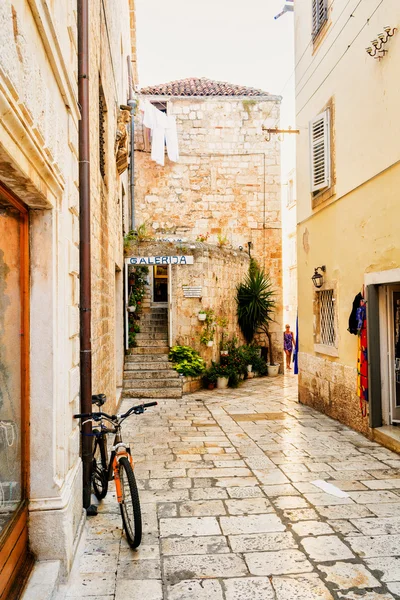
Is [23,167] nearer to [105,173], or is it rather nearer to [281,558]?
[281,558]

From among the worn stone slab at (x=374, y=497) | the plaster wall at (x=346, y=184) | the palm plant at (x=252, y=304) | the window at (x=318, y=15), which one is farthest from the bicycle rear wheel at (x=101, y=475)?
the palm plant at (x=252, y=304)

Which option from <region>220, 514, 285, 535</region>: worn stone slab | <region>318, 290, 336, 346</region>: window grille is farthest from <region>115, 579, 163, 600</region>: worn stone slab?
<region>318, 290, 336, 346</region>: window grille

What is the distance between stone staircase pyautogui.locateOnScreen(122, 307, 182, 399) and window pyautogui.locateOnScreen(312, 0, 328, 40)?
7.44 m

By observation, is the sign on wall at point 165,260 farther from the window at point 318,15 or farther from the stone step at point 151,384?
the window at point 318,15

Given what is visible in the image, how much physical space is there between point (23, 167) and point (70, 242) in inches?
50.7

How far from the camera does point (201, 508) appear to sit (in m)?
4.41

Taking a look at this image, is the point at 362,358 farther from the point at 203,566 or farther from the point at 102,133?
the point at 102,133

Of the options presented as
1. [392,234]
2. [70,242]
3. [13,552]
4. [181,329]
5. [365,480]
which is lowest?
[365,480]

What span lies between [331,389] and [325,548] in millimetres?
5049

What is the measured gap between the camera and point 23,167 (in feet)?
8.11

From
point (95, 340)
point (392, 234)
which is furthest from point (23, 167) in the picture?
point (392, 234)

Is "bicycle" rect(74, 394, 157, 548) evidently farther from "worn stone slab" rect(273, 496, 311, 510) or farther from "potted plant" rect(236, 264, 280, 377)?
"potted plant" rect(236, 264, 280, 377)

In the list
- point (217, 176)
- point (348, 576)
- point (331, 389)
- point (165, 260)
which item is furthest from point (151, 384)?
point (217, 176)

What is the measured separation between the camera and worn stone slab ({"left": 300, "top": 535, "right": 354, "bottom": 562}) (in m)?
3.47
